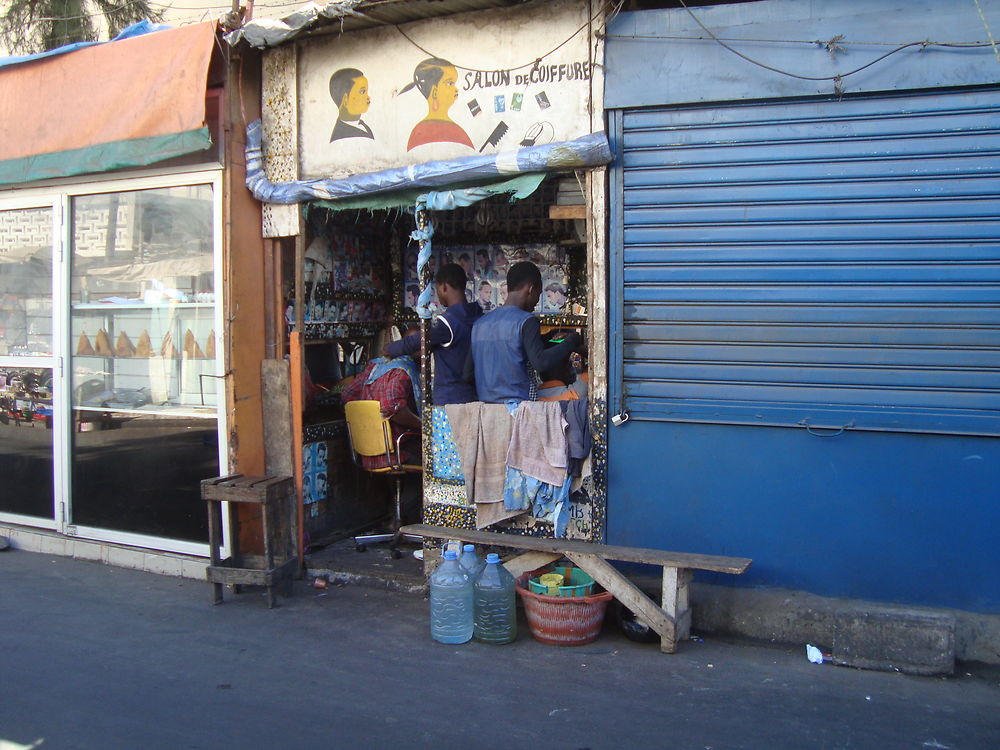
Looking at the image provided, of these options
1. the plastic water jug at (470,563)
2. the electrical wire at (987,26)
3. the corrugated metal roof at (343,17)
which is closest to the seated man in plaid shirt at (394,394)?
the plastic water jug at (470,563)

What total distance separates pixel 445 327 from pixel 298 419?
126cm

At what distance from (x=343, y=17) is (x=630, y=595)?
3.82 metres

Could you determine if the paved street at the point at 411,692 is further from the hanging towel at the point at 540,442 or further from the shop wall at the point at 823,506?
the hanging towel at the point at 540,442

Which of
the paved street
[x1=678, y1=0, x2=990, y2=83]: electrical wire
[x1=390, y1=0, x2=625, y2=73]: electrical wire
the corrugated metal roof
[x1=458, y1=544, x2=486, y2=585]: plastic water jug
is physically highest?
the corrugated metal roof

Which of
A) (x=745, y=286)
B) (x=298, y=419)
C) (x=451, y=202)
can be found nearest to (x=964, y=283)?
(x=745, y=286)

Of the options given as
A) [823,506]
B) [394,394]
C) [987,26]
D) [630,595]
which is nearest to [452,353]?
[394,394]

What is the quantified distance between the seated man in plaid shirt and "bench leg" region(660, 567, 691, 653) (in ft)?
7.79

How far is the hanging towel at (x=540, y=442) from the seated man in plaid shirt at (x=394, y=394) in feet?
4.49

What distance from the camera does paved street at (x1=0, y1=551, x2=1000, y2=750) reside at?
3832 mm

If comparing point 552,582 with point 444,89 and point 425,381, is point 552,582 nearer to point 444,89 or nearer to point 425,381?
point 425,381

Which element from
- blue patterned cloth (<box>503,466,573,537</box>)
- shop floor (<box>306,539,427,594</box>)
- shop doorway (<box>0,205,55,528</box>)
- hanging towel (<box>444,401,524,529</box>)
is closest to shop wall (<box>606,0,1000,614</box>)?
blue patterned cloth (<box>503,466,573,537</box>)

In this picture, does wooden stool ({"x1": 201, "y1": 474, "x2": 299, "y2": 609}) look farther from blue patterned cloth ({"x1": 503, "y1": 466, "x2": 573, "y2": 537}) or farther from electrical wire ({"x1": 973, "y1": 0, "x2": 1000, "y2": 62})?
electrical wire ({"x1": 973, "y1": 0, "x2": 1000, "y2": 62})

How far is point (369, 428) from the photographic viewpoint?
6.38 m

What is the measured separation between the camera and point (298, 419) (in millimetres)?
6121
